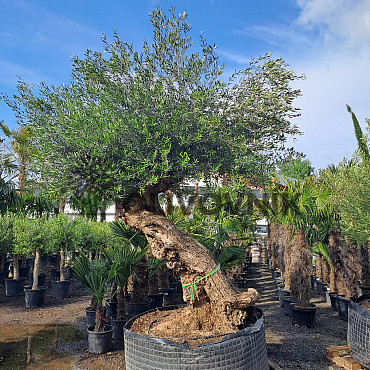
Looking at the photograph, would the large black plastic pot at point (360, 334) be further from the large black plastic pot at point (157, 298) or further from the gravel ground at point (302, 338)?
the large black plastic pot at point (157, 298)

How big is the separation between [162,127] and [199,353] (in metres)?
3.40

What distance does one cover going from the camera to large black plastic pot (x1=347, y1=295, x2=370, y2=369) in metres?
5.99

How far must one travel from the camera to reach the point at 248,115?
593 cm

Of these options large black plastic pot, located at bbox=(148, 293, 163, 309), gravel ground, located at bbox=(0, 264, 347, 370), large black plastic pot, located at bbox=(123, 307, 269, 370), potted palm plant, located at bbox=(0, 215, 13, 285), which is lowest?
gravel ground, located at bbox=(0, 264, 347, 370)

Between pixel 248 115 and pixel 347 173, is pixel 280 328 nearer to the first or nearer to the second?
pixel 347 173

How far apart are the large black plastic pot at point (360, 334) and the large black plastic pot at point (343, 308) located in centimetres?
434

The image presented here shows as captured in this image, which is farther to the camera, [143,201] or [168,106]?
[143,201]

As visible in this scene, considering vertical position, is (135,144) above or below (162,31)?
below

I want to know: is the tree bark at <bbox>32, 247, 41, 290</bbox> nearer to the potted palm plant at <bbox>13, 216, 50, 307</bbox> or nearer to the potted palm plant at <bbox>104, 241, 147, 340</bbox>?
the potted palm plant at <bbox>13, 216, 50, 307</bbox>

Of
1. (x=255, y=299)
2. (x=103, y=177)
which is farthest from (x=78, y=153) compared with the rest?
(x=255, y=299)

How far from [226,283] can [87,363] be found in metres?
3.54

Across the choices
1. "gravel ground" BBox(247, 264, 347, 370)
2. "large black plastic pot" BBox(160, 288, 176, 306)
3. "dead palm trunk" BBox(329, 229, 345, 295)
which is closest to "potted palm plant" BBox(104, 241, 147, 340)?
"gravel ground" BBox(247, 264, 347, 370)

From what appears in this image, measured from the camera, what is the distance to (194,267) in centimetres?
587

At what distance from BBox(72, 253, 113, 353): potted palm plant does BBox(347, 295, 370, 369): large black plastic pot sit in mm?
5132
